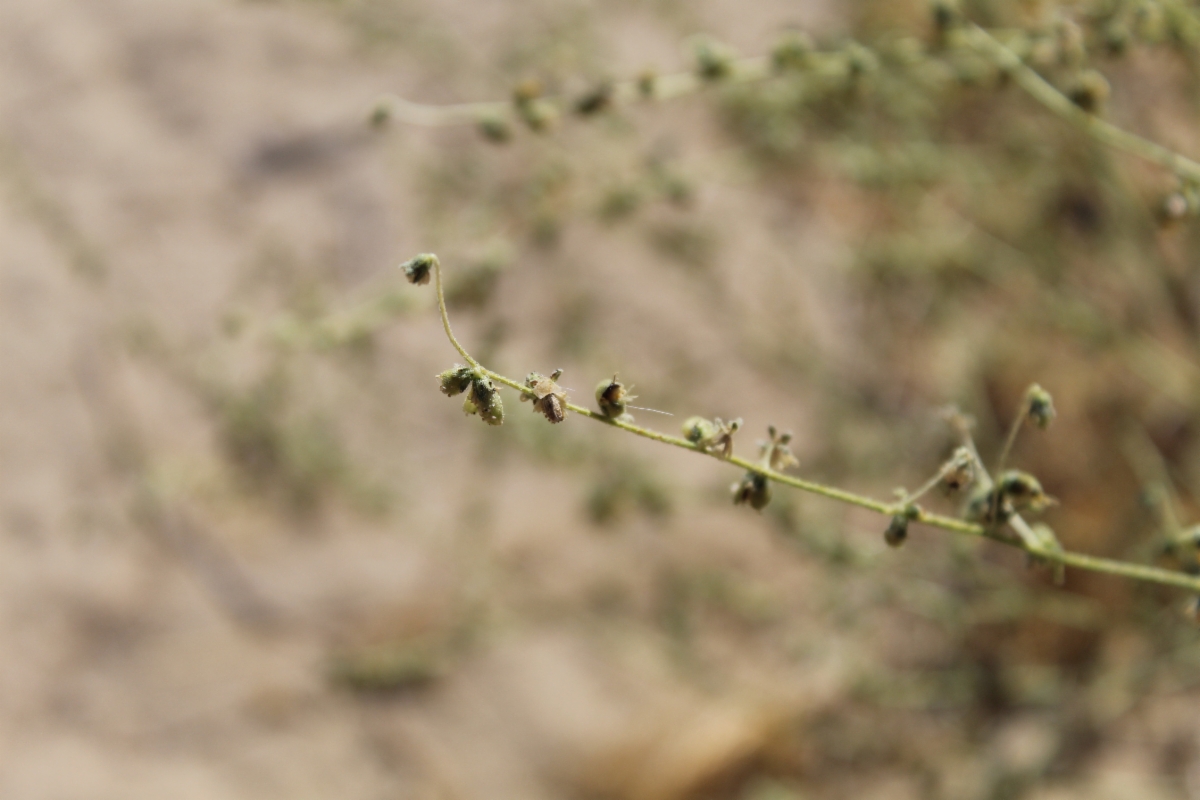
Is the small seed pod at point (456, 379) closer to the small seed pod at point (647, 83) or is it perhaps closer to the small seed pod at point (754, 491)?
the small seed pod at point (754, 491)

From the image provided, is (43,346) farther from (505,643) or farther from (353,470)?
(505,643)

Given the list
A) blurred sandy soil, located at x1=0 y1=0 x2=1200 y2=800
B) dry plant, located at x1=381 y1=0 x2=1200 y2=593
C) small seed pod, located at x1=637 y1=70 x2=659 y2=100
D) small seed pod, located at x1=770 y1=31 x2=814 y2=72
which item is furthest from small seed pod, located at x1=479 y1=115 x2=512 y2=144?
blurred sandy soil, located at x1=0 y1=0 x2=1200 y2=800

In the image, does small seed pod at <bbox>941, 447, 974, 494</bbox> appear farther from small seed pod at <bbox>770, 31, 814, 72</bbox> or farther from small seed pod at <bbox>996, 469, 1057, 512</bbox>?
small seed pod at <bbox>770, 31, 814, 72</bbox>

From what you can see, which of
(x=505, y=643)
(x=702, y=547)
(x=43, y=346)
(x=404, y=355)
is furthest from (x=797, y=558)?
(x=43, y=346)

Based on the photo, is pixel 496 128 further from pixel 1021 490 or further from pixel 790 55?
pixel 1021 490

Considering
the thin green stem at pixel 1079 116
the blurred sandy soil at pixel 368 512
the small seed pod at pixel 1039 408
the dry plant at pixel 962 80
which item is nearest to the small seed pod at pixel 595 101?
the dry plant at pixel 962 80

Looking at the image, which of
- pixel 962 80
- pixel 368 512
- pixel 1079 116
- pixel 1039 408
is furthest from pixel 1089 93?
pixel 368 512
